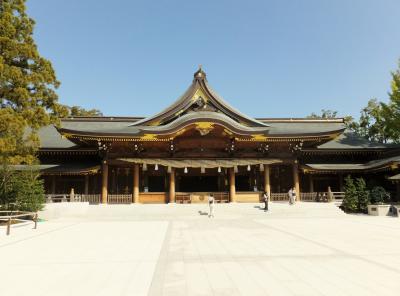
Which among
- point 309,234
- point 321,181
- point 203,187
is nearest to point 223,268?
point 309,234

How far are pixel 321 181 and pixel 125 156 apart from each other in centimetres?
1880

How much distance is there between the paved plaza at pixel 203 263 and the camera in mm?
5168

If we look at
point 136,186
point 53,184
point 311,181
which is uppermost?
point 311,181

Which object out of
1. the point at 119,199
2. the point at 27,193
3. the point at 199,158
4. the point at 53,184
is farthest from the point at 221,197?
the point at 53,184

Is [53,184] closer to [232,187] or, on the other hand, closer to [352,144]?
[232,187]

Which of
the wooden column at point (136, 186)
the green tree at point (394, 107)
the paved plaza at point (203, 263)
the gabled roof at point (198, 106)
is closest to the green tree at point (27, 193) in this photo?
the paved plaza at point (203, 263)

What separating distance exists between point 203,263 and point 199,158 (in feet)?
54.2

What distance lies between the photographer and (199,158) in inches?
918

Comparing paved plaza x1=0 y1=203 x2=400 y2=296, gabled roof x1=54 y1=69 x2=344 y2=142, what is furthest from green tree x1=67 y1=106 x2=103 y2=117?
paved plaza x1=0 y1=203 x2=400 y2=296

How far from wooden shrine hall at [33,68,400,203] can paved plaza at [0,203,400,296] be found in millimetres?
10662

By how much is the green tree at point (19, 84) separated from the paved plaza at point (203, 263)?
17.7 feet

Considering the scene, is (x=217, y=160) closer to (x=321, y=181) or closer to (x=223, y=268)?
(x=321, y=181)

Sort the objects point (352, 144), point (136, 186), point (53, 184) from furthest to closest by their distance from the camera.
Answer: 1. point (352, 144)
2. point (53, 184)
3. point (136, 186)

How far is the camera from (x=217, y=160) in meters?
23.2
